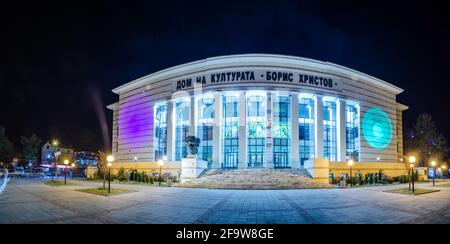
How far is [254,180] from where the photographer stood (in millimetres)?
28953

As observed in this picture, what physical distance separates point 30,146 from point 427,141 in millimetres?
102017

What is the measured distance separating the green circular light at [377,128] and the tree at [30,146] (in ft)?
286

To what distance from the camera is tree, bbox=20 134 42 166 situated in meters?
78.6

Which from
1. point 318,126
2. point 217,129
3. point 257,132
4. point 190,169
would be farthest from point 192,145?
point 318,126

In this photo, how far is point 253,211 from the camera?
1214 centimetres

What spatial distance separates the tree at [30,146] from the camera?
78625 mm

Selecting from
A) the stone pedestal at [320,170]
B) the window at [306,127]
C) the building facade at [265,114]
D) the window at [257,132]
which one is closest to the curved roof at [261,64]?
the building facade at [265,114]

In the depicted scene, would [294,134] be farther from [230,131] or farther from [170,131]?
[170,131]

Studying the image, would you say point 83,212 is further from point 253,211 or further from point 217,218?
point 253,211

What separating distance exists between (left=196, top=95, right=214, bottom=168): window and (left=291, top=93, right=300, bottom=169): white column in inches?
479

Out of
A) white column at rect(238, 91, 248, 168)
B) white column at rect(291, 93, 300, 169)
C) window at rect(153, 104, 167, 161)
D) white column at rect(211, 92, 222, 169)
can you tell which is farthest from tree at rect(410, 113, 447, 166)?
window at rect(153, 104, 167, 161)

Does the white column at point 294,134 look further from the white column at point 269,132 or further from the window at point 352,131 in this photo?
the window at point 352,131

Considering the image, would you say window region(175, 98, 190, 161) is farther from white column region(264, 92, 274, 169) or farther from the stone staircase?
white column region(264, 92, 274, 169)
